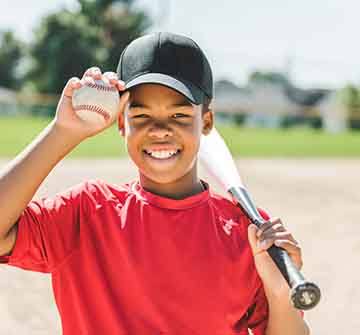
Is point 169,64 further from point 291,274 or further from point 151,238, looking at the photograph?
point 291,274

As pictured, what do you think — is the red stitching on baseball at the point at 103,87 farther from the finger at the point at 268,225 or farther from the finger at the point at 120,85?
the finger at the point at 268,225

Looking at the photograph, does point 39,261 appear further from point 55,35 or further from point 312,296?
point 55,35

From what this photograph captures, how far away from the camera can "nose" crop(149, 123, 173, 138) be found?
165cm

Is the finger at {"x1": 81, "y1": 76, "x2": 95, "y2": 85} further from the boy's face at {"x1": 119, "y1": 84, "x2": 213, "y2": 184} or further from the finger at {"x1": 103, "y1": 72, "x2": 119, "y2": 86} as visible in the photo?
the boy's face at {"x1": 119, "y1": 84, "x2": 213, "y2": 184}

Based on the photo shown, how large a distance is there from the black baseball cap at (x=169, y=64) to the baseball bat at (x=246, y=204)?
13.4 inches

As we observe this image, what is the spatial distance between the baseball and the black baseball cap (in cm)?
10

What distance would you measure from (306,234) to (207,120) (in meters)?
3.58

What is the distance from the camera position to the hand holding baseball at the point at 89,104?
4.93 feet

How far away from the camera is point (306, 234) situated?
5.26 metres

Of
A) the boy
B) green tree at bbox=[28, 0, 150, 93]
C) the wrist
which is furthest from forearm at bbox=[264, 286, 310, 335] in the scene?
green tree at bbox=[28, 0, 150, 93]

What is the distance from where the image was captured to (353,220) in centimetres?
605

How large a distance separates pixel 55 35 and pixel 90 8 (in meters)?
3.18

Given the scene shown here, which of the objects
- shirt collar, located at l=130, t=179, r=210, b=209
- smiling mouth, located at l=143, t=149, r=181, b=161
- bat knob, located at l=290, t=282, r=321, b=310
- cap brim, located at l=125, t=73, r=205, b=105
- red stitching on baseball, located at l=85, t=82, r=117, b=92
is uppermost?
cap brim, located at l=125, t=73, r=205, b=105

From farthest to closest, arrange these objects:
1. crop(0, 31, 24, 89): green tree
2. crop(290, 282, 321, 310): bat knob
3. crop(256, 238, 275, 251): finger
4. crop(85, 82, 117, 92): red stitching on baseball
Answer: crop(0, 31, 24, 89): green tree
crop(256, 238, 275, 251): finger
crop(85, 82, 117, 92): red stitching on baseball
crop(290, 282, 321, 310): bat knob
